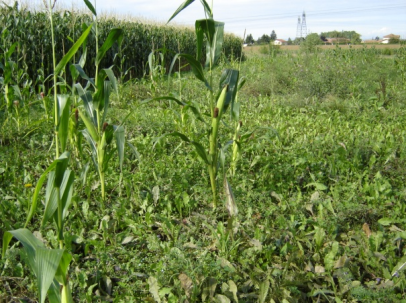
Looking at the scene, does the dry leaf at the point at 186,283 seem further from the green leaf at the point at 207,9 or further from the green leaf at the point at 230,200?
the green leaf at the point at 207,9

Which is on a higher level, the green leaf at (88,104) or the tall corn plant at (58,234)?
the green leaf at (88,104)

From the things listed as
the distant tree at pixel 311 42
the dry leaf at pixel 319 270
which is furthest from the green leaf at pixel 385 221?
the distant tree at pixel 311 42

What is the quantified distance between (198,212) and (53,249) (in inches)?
59.1

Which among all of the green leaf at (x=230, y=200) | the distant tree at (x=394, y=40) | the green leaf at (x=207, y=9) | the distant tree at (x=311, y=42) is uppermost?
the distant tree at (x=394, y=40)

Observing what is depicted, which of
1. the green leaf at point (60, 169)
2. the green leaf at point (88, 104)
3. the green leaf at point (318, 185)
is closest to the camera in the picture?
the green leaf at point (60, 169)

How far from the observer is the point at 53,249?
4.59ft

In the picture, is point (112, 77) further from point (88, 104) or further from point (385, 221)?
point (385, 221)

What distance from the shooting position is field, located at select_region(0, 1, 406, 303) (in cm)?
191

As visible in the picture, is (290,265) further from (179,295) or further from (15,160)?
(15,160)

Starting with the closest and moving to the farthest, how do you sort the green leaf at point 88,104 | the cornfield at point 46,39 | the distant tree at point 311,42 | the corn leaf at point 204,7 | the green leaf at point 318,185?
the corn leaf at point 204,7 < the green leaf at point 88,104 < the green leaf at point 318,185 < the cornfield at point 46,39 < the distant tree at point 311,42

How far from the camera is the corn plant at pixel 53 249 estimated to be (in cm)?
134

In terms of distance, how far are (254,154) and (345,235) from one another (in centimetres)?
141

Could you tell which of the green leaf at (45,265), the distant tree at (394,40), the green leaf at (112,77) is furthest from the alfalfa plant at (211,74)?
the distant tree at (394,40)

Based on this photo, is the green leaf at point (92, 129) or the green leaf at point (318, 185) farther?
the green leaf at point (318, 185)
